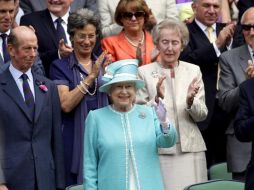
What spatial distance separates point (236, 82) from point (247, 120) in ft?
6.11

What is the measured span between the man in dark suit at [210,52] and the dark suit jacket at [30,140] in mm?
1774

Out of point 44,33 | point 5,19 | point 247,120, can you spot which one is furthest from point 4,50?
point 247,120

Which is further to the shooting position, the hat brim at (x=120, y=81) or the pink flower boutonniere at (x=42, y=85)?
the pink flower boutonniere at (x=42, y=85)

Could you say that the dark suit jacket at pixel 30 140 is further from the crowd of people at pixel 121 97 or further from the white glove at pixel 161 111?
the white glove at pixel 161 111

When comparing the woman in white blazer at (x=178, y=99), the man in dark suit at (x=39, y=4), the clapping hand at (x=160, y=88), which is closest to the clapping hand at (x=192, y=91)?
the woman in white blazer at (x=178, y=99)

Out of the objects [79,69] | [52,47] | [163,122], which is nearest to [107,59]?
[79,69]

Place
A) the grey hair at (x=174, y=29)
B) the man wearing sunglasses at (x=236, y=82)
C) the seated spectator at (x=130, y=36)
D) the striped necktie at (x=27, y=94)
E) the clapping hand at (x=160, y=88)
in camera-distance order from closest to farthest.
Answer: the clapping hand at (x=160, y=88) → the striped necktie at (x=27, y=94) → the grey hair at (x=174, y=29) → the man wearing sunglasses at (x=236, y=82) → the seated spectator at (x=130, y=36)

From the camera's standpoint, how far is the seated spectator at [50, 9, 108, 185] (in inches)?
351

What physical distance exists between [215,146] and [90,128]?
2.78m

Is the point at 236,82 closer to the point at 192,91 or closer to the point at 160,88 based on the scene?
the point at 192,91

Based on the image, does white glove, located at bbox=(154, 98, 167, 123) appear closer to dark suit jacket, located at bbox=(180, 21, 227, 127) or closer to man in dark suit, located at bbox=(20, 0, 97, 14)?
dark suit jacket, located at bbox=(180, 21, 227, 127)

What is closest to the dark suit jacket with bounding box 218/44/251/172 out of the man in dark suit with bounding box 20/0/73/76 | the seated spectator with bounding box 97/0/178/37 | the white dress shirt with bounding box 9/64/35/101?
the seated spectator with bounding box 97/0/178/37

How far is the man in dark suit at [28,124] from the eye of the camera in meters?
8.37

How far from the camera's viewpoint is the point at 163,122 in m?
7.54
